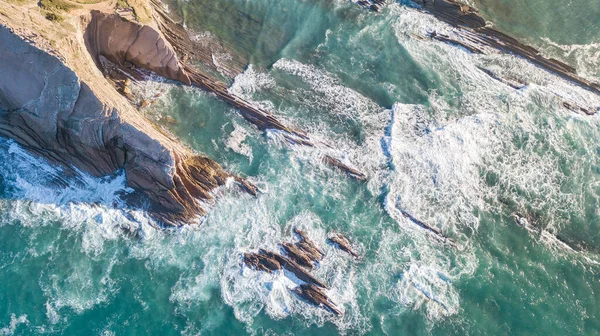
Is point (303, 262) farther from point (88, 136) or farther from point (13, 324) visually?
point (13, 324)

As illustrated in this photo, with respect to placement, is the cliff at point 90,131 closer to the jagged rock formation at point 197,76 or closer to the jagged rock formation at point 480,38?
the jagged rock formation at point 197,76

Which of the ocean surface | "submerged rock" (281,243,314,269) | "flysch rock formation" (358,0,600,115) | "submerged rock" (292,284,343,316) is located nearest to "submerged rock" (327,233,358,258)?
the ocean surface

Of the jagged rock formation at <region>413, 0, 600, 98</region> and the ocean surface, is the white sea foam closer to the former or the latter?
the ocean surface

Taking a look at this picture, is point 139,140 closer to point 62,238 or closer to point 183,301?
point 62,238

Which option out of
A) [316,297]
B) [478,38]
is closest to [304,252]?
[316,297]

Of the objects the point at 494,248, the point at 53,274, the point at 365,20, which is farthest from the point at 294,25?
the point at 53,274

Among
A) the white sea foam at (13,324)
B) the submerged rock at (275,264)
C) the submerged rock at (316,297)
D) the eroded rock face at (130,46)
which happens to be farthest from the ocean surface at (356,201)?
the eroded rock face at (130,46)
